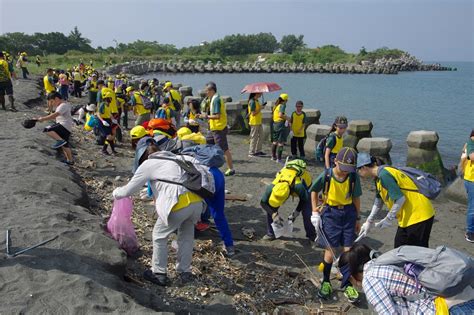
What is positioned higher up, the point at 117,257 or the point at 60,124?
the point at 60,124

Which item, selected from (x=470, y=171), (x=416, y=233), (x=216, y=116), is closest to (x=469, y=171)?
(x=470, y=171)

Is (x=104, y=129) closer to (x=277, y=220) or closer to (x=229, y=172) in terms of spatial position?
(x=229, y=172)

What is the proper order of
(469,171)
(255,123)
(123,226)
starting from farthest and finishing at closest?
(255,123)
(469,171)
(123,226)

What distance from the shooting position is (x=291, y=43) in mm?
89312

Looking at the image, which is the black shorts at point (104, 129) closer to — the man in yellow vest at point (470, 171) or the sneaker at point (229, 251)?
the sneaker at point (229, 251)

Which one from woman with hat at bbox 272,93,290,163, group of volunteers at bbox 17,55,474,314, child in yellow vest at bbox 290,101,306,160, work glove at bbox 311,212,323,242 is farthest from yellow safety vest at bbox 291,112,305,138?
work glove at bbox 311,212,323,242

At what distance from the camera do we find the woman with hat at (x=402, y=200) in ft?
14.0

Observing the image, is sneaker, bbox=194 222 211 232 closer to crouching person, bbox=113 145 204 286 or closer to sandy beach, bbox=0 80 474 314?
sandy beach, bbox=0 80 474 314

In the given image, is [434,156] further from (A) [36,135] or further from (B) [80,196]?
(A) [36,135]

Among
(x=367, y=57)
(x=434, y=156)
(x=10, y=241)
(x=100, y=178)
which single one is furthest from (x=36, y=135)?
(x=367, y=57)

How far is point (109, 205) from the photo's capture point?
7.17 meters

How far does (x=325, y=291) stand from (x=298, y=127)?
6432mm

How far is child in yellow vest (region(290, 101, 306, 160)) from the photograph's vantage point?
34.6 ft

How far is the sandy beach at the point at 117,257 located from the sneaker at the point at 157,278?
7 cm
